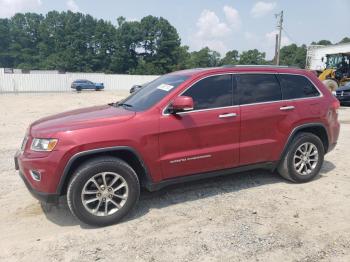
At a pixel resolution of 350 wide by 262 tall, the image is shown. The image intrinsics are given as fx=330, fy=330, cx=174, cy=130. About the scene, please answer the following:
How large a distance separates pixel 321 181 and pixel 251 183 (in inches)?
44.8

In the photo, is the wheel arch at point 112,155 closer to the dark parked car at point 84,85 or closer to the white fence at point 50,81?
the white fence at point 50,81

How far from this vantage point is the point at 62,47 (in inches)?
3337

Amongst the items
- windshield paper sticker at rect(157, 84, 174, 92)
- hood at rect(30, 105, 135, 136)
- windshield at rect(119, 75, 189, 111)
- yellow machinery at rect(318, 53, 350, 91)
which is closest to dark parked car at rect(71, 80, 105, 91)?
yellow machinery at rect(318, 53, 350, 91)

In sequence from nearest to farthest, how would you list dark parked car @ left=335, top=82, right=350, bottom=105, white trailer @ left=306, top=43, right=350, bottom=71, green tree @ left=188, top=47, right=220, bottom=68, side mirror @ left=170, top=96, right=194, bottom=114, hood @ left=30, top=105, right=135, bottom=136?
1. hood @ left=30, top=105, right=135, bottom=136
2. side mirror @ left=170, top=96, right=194, bottom=114
3. dark parked car @ left=335, top=82, right=350, bottom=105
4. white trailer @ left=306, top=43, right=350, bottom=71
5. green tree @ left=188, top=47, right=220, bottom=68

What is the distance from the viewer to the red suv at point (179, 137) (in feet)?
12.0

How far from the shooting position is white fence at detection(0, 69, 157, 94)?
118 ft

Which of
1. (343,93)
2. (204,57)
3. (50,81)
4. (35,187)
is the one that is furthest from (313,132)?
(204,57)

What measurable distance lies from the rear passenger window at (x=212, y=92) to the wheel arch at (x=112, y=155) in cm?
102

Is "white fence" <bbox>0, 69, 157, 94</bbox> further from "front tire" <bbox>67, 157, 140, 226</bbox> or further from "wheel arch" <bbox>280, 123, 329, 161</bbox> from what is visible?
"wheel arch" <bbox>280, 123, 329, 161</bbox>

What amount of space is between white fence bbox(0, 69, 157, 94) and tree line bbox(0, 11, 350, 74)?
31524mm

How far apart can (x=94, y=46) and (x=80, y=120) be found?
8568cm

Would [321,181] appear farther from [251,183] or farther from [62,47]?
[62,47]

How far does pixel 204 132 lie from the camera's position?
424 cm

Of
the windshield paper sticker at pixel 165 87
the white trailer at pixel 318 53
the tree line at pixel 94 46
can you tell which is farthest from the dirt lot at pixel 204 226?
the tree line at pixel 94 46
